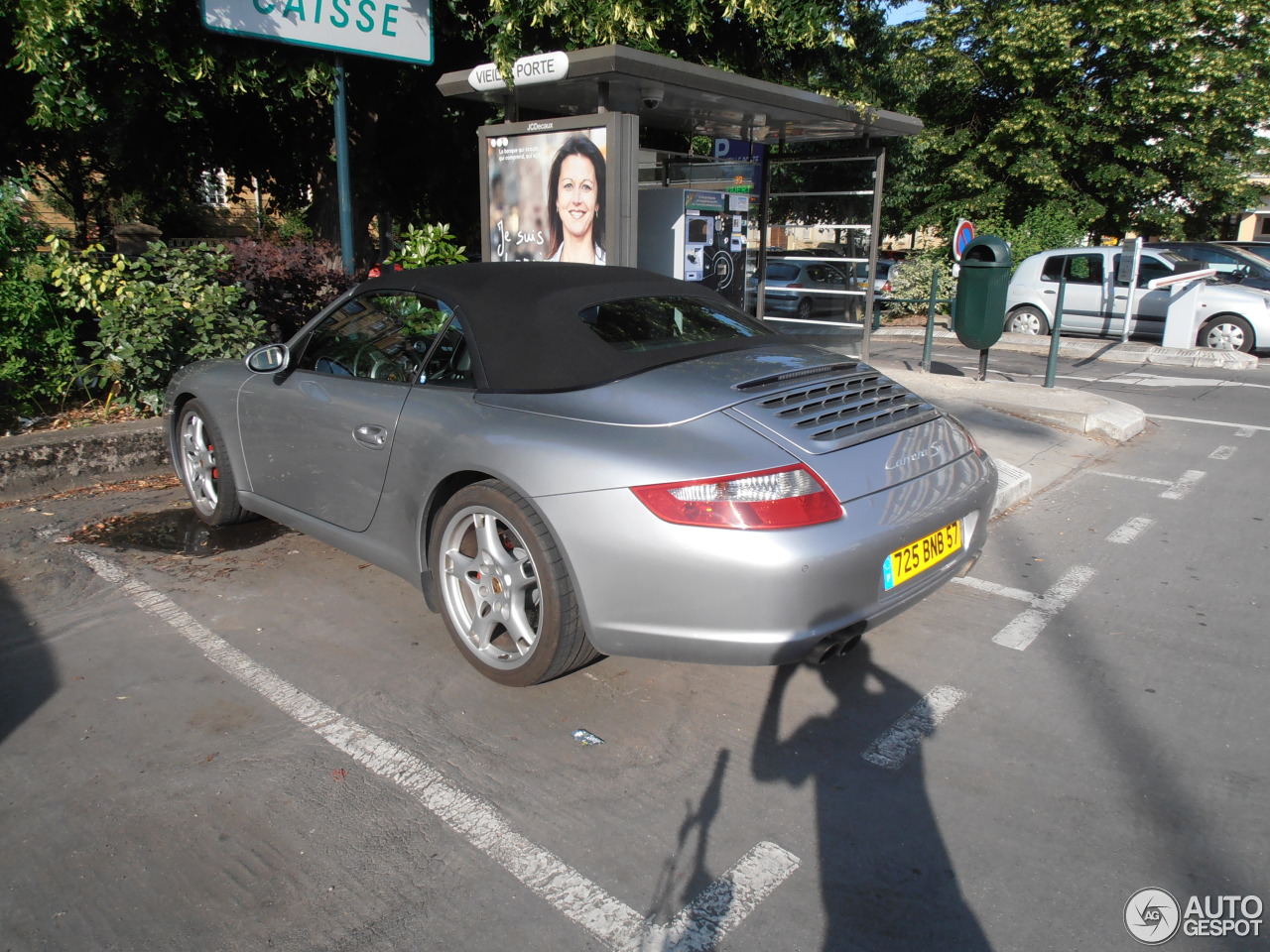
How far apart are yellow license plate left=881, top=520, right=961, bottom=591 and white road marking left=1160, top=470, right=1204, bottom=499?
370cm

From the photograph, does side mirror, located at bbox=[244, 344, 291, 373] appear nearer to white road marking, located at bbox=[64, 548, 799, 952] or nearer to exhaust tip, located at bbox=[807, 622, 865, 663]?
white road marking, located at bbox=[64, 548, 799, 952]

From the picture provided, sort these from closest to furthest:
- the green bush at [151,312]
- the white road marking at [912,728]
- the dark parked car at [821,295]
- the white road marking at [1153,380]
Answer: the white road marking at [912,728], the green bush at [151,312], the dark parked car at [821,295], the white road marking at [1153,380]

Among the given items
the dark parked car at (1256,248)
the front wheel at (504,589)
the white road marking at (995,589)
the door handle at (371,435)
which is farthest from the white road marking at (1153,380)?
the front wheel at (504,589)

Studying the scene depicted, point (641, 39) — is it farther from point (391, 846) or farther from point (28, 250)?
point (391, 846)

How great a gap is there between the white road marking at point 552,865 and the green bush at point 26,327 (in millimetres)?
4450

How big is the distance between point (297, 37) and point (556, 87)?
6.46ft

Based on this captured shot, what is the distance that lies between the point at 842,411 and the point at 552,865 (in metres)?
1.80

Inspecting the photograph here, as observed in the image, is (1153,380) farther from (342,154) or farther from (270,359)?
(270,359)

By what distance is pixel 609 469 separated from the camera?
2.98m

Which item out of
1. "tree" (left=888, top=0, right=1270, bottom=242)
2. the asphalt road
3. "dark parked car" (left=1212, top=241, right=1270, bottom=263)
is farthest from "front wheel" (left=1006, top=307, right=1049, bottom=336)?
the asphalt road

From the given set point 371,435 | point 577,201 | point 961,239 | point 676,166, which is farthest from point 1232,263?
point 371,435

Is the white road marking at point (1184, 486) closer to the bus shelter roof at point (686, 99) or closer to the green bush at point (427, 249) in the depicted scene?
the bus shelter roof at point (686, 99)

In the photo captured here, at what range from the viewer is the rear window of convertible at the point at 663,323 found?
12.0 feet

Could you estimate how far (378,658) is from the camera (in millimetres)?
3760
